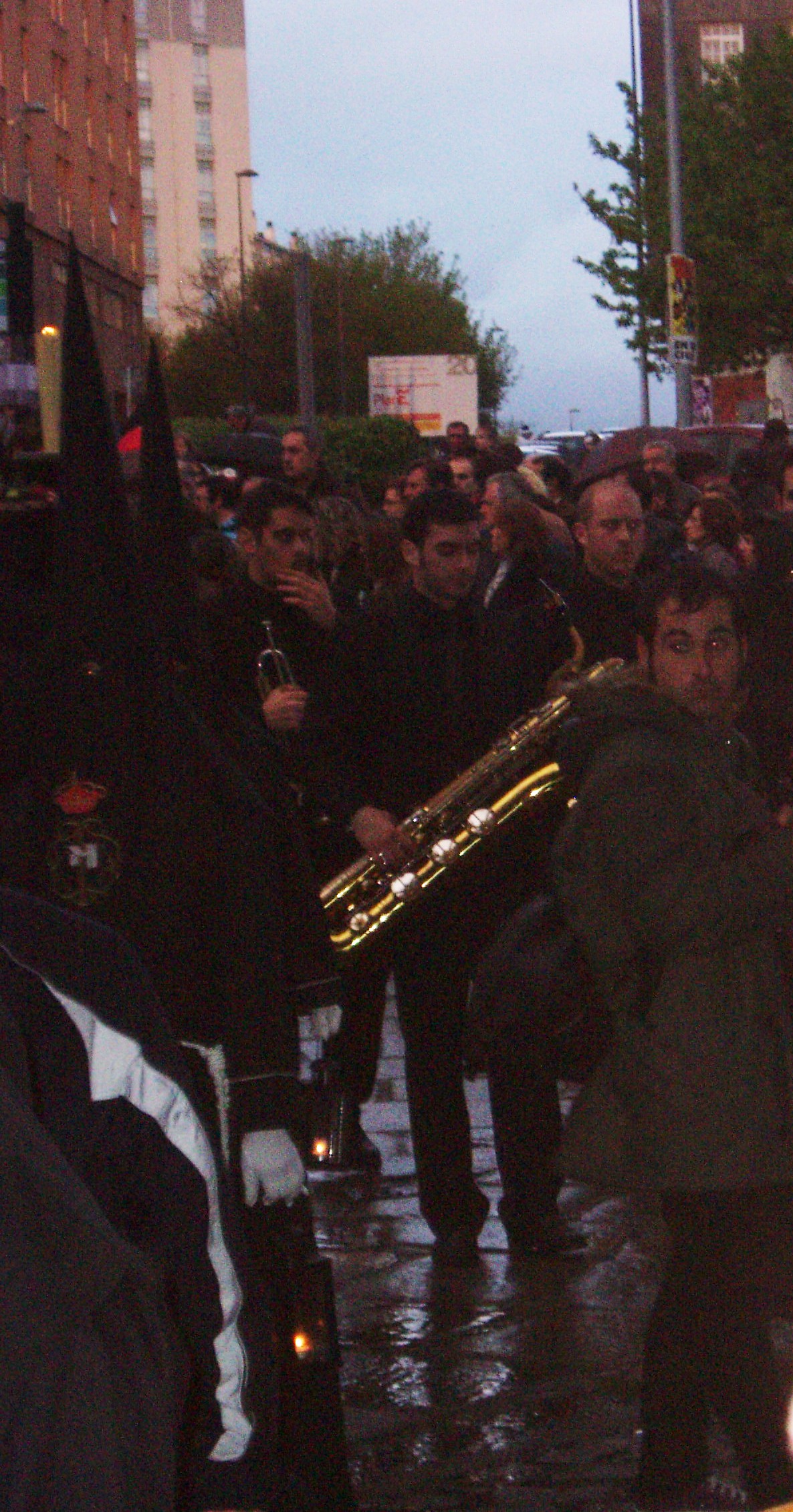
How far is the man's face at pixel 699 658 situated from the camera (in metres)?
4.11

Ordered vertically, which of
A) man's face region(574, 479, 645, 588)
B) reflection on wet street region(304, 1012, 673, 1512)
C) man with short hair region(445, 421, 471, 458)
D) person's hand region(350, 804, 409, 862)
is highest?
man with short hair region(445, 421, 471, 458)

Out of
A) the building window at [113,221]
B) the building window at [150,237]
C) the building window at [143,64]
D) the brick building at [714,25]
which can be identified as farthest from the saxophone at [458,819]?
the building window at [150,237]

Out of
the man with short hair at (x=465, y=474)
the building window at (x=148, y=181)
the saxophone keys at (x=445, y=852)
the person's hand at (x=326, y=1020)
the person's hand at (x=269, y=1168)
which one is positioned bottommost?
the person's hand at (x=269, y=1168)

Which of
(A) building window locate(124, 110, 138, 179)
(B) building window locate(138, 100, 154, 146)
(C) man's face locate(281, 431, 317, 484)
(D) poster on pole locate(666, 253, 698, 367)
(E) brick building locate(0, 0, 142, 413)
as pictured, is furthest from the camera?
(B) building window locate(138, 100, 154, 146)

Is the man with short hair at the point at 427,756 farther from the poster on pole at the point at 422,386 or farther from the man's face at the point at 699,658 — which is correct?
the poster on pole at the point at 422,386

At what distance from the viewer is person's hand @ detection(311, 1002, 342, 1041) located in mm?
4500

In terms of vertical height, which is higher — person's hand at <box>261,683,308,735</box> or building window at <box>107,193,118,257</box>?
building window at <box>107,193,118,257</box>

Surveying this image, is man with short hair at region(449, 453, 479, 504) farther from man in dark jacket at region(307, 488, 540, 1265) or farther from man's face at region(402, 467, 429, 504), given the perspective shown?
man in dark jacket at region(307, 488, 540, 1265)

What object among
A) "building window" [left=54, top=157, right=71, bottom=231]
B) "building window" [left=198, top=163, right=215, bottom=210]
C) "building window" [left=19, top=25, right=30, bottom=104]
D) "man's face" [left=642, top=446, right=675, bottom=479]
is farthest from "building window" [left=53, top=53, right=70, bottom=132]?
"building window" [left=198, top=163, right=215, bottom=210]

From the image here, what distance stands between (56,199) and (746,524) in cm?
4695

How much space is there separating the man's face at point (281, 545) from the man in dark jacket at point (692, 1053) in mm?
2687

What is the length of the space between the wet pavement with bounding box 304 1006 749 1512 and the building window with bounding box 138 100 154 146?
109 m

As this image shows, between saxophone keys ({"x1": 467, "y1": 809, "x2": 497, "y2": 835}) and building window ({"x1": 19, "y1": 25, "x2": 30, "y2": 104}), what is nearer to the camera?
saxophone keys ({"x1": 467, "y1": 809, "x2": 497, "y2": 835})

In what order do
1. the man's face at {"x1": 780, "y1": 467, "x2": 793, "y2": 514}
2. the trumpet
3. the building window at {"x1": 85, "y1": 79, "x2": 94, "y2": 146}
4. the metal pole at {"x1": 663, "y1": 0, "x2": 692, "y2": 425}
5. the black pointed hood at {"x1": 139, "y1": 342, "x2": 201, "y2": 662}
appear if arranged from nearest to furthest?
the black pointed hood at {"x1": 139, "y1": 342, "x2": 201, "y2": 662}, the trumpet, the man's face at {"x1": 780, "y1": 467, "x2": 793, "y2": 514}, the metal pole at {"x1": 663, "y1": 0, "x2": 692, "y2": 425}, the building window at {"x1": 85, "y1": 79, "x2": 94, "y2": 146}
